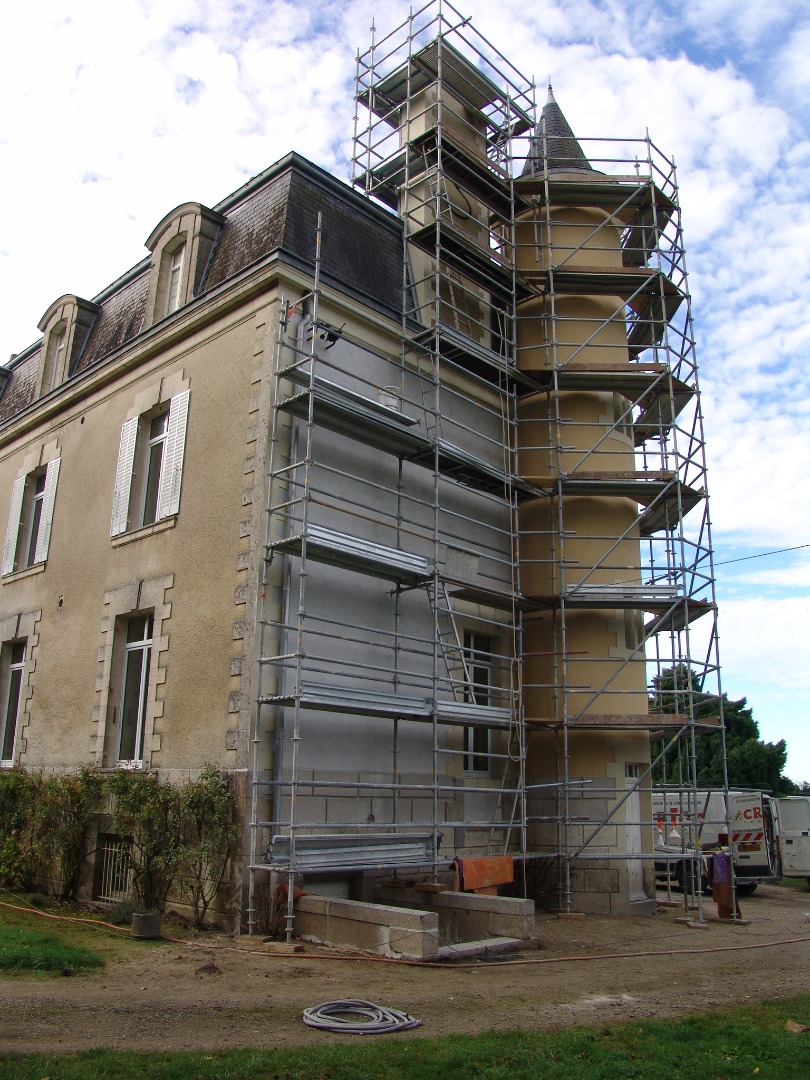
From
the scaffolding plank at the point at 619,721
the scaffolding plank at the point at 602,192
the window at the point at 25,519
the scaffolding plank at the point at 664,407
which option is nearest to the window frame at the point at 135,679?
the window at the point at 25,519

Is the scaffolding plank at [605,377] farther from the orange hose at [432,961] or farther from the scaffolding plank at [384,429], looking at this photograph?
the orange hose at [432,961]

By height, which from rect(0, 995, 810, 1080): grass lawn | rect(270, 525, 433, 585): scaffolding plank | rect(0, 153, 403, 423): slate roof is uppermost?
rect(0, 153, 403, 423): slate roof

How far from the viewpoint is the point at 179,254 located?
46.9 ft

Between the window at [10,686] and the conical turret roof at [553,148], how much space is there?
1205 centimetres

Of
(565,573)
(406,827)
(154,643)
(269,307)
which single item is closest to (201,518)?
(154,643)

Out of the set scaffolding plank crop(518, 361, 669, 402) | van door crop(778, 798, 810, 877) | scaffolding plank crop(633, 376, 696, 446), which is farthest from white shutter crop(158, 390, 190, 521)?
van door crop(778, 798, 810, 877)

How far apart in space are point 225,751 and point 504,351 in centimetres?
812

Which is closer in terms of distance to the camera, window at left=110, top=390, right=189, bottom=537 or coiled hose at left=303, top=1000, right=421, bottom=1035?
coiled hose at left=303, top=1000, right=421, bottom=1035

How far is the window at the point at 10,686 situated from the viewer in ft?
50.7

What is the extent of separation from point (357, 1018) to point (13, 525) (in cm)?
1264

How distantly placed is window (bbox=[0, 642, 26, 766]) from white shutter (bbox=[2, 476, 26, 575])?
4.60ft

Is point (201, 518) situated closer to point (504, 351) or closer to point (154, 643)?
point (154, 643)

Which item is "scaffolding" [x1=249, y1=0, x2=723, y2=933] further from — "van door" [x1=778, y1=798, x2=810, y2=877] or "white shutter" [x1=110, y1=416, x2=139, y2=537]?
"van door" [x1=778, y1=798, x2=810, y2=877]

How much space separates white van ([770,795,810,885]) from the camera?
65.9ft
